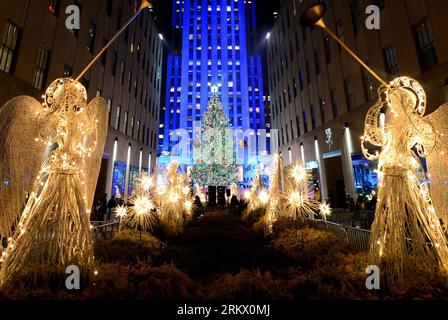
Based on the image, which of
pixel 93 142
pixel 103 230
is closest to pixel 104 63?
pixel 103 230

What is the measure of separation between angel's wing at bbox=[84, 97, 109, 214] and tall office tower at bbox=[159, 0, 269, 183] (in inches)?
1780

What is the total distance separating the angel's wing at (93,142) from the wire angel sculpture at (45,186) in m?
0.31

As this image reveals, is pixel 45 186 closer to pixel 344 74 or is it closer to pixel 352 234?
pixel 352 234

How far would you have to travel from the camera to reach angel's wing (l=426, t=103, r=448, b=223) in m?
3.79

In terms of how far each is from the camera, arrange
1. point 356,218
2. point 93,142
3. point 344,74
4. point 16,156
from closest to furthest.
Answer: point 16,156, point 93,142, point 356,218, point 344,74

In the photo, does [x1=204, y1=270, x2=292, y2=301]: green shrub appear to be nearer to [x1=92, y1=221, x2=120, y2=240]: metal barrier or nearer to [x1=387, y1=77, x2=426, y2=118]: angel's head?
[x1=387, y1=77, x2=426, y2=118]: angel's head

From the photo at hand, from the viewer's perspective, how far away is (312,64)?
21844 millimetres

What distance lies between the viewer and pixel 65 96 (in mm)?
3895

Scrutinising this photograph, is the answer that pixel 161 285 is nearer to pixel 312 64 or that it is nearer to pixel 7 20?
pixel 7 20

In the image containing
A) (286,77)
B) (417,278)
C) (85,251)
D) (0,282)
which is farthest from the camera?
(286,77)

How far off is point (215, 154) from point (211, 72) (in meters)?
37.3

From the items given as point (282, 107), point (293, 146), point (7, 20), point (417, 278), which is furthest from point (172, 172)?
point (282, 107)

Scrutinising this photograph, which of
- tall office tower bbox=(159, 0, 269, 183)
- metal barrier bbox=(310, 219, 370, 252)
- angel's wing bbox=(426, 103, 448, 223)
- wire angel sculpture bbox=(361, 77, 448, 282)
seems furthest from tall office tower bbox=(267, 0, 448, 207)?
tall office tower bbox=(159, 0, 269, 183)

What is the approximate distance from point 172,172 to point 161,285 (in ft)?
31.6
